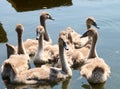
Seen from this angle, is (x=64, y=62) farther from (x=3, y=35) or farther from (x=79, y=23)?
(x=79, y=23)

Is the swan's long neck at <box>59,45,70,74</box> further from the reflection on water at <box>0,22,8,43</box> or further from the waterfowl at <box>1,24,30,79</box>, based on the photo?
the reflection on water at <box>0,22,8,43</box>

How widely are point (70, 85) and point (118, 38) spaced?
9.17ft

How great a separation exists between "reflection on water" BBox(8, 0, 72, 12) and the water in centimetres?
11

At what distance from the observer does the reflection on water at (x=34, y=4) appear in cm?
1420

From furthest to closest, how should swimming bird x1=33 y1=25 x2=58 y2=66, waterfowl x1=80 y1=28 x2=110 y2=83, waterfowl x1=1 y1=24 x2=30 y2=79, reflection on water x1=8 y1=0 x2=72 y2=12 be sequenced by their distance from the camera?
1. reflection on water x1=8 y1=0 x2=72 y2=12
2. swimming bird x1=33 y1=25 x2=58 y2=66
3. waterfowl x1=1 y1=24 x2=30 y2=79
4. waterfowl x1=80 y1=28 x2=110 y2=83

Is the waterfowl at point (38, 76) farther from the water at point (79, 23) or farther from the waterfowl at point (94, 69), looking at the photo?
the waterfowl at point (94, 69)

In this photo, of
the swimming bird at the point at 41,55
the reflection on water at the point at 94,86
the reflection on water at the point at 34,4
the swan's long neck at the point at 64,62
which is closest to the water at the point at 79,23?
the reflection on water at the point at 94,86

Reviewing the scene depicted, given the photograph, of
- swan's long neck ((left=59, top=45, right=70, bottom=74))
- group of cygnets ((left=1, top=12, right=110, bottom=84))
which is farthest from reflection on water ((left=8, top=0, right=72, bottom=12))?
swan's long neck ((left=59, top=45, right=70, bottom=74))

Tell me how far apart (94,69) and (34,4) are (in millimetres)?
6650

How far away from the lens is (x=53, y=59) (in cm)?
980

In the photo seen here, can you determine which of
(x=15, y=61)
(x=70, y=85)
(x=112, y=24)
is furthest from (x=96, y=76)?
(x=112, y=24)

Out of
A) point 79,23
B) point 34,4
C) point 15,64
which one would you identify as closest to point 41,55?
point 15,64

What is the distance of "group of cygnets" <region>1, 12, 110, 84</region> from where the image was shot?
27.9ft

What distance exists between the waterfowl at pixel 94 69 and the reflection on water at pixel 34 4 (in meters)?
4.95
